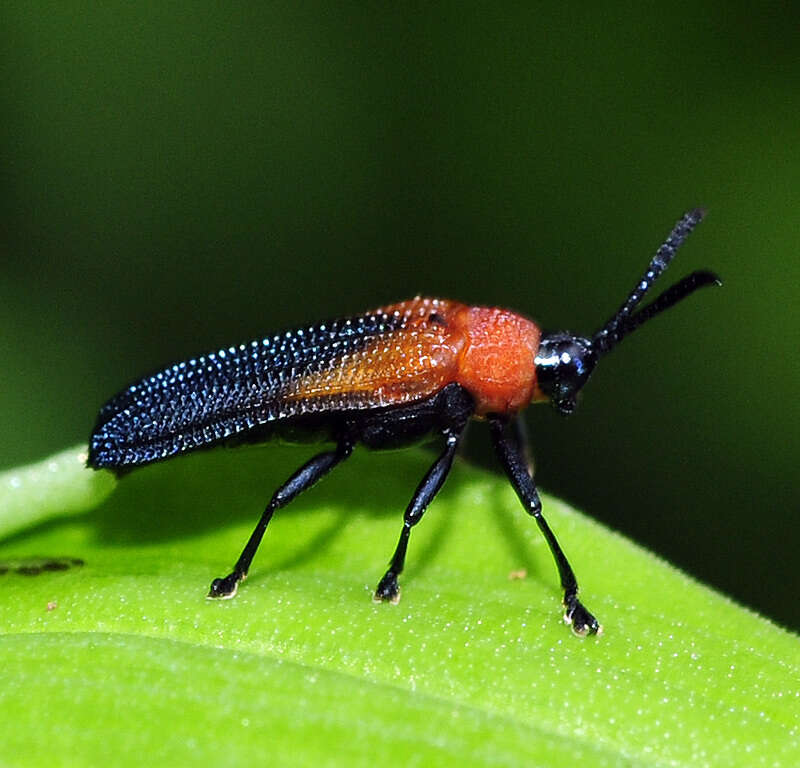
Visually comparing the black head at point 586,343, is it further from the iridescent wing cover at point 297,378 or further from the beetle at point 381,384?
the iridescent wing cover at point 297,378

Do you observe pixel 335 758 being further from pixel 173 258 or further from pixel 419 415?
pixel 173 258

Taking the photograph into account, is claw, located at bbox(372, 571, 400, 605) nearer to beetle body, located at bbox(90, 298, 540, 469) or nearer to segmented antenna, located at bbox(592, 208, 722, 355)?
beetle body, located at bbox(90, 298, 540, 469)

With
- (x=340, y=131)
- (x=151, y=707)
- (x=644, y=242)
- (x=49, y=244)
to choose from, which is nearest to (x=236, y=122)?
(x=340, y=131)

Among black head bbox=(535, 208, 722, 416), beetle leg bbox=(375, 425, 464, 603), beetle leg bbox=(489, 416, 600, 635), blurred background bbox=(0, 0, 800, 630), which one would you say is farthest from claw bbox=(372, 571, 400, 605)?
blurred background bbox=(0, 0, 800, 630)

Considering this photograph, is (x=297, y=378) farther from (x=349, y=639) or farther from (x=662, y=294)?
(x=662, y=294)

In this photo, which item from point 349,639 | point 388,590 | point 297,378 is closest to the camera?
point 349,639

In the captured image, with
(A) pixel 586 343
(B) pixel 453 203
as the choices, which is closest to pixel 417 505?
(A) pixel 586 343
